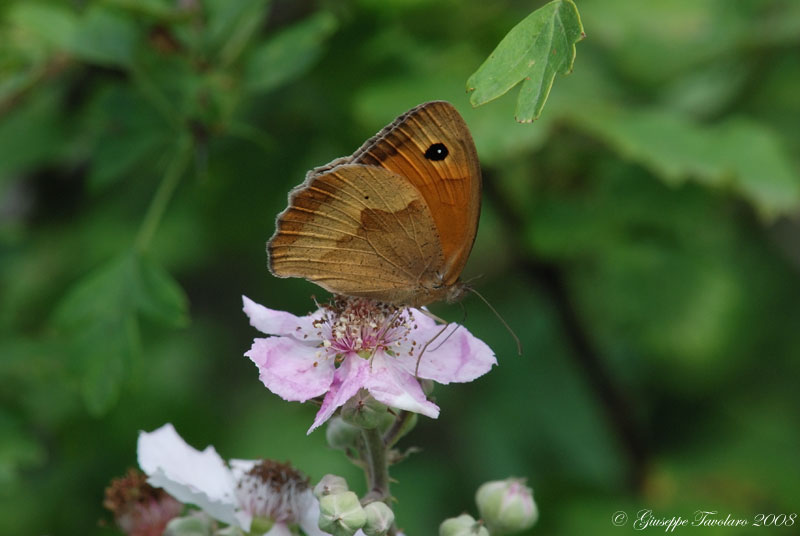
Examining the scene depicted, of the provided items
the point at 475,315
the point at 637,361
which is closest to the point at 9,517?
the point at 475,315

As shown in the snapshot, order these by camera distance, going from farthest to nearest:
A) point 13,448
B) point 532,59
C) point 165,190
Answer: point 165,190, point 13,448, point 532,59

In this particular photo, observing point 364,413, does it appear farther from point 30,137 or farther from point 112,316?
point 30,137

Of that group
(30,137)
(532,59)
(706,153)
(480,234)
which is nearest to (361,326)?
(532,59)

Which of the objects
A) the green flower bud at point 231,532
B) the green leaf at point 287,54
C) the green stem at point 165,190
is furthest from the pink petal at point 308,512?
the green leaf at point 287,54

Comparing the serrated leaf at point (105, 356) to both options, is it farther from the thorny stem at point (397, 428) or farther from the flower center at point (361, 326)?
the thorny stem at point (397, 428)

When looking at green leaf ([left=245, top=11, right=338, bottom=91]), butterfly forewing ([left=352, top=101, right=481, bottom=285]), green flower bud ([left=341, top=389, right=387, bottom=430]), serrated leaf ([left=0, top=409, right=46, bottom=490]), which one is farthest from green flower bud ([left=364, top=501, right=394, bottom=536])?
green leaf ([left=245, top=11, right=338, bottom=91])
